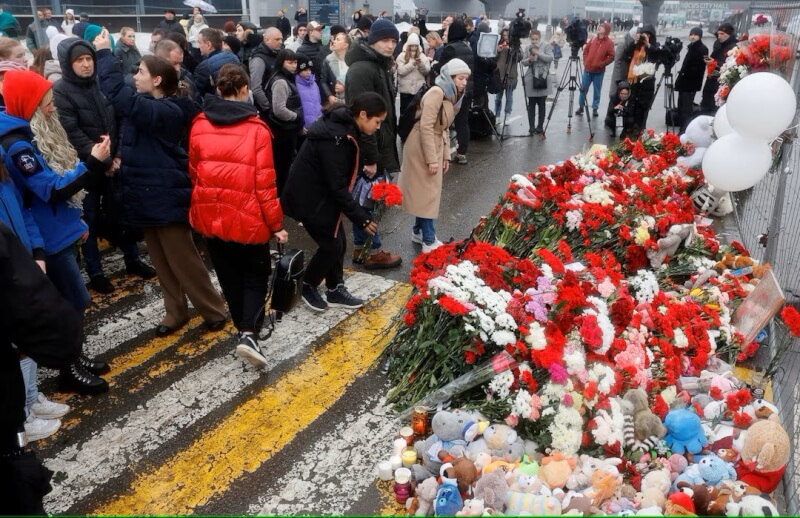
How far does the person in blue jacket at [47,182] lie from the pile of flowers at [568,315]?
6.88 feet

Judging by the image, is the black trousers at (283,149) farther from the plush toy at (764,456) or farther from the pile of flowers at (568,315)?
the plush toy at (764,456)

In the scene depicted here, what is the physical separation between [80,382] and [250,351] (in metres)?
1.10

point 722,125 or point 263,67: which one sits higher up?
point 263,67

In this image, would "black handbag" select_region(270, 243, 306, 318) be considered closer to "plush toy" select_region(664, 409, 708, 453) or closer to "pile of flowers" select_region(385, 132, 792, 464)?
"pile of flowers" select_region(385, 132, 792, 464)

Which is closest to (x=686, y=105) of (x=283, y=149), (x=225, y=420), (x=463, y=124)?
(x=463, y=124)

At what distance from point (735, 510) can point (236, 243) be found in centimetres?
318

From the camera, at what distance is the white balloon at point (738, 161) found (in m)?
5.12

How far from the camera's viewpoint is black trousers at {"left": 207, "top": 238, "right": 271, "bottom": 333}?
4109 millimetres

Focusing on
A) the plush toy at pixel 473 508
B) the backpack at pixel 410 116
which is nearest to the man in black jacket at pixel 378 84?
the backpack at pixel 410 116

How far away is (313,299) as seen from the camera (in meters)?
5.02

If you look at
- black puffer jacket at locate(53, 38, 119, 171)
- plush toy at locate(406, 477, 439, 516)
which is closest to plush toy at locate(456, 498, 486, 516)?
plush toy at locate(406, 477, 439, 516)

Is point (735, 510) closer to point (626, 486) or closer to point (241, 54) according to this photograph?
point (626, 486)

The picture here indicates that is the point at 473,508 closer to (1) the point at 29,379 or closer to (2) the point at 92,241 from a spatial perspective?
(1) the point at 29,379

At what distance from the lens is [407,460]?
3205mm
